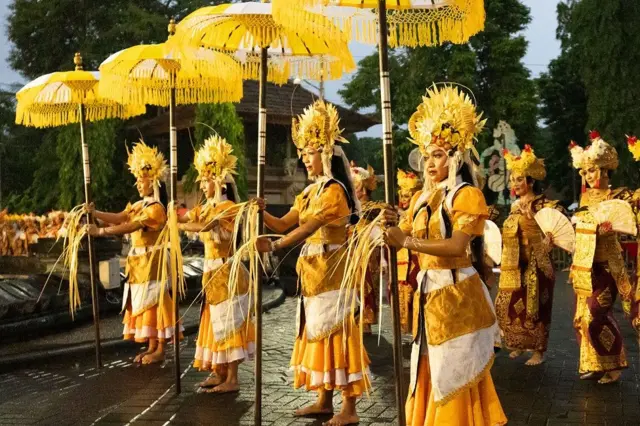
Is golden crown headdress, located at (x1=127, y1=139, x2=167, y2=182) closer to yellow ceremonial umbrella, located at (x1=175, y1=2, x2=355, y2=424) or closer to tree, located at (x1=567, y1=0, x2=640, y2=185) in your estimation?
yellow ceremonial umbrella, located at (x1=175, y1=2, x2=355, y2=424)

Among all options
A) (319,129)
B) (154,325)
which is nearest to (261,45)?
(319,129)

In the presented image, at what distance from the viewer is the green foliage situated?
23.8 m

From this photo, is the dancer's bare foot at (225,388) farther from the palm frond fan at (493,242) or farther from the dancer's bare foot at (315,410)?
the palm frond fan at (493,242)

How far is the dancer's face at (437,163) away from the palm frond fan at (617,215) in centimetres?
293

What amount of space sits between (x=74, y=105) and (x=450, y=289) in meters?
6.06

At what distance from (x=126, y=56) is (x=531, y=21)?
26441 millimetres

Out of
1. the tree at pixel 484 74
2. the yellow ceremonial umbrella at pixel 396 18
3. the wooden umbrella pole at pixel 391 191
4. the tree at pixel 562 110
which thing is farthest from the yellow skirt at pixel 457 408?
the tree at pixel 562 110

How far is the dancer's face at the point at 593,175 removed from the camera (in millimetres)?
7426

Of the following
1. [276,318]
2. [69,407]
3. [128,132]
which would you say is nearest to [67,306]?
[276,318]

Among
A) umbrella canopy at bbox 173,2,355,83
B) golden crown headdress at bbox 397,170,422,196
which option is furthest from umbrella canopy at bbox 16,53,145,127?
golden crown headdress at bbox 397,170,422,196

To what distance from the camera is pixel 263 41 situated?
613 centimetres

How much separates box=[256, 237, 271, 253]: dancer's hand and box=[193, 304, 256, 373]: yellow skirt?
162 cm

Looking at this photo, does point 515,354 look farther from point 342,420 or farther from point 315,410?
point 342,420

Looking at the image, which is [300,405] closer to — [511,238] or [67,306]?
[511,238]
